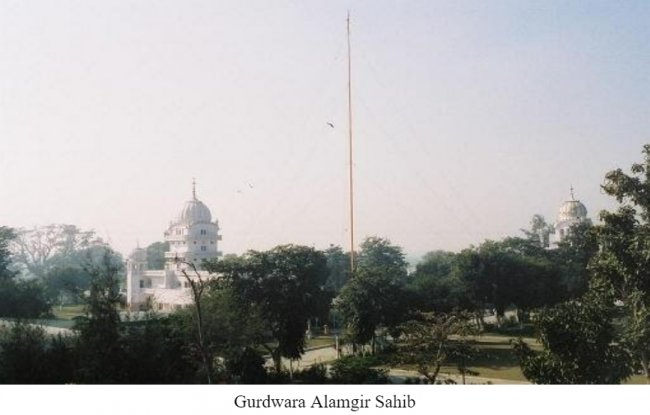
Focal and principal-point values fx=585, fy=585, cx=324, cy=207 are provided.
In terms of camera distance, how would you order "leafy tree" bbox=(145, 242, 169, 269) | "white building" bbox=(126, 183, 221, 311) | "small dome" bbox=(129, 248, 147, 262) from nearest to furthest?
"white building" bbox=(126, 183, 221, 311) < "small dome" bbox=(129, 248, 147, 262) < "leafy tree" bbox=(145, 242, 169, 269)

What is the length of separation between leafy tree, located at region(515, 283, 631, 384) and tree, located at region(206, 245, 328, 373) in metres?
8.52

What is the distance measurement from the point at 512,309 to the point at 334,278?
35.8ft

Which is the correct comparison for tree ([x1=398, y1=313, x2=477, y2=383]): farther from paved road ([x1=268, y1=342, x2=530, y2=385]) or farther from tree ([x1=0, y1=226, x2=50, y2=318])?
tree ([x1=0, y1=226, x2=50, y2=318])

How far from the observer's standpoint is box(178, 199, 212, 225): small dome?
33156 millimetres

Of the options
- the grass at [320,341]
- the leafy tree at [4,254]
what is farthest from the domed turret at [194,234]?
the grass at [320,341]

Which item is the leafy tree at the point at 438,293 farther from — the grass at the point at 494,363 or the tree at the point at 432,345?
the tree at the point at 432,345

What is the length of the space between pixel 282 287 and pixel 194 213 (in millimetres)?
14915

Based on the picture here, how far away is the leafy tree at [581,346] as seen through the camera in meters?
11.6

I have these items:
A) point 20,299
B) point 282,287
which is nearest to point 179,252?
point 20,299

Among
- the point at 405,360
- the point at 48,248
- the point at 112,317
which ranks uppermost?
the point at 48,248

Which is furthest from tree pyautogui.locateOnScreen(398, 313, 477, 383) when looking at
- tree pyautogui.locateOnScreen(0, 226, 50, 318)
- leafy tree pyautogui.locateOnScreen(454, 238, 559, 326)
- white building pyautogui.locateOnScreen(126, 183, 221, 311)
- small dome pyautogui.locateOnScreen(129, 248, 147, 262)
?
small dome pyautogui.locateOnScreen(129, 248, 147, 262)
